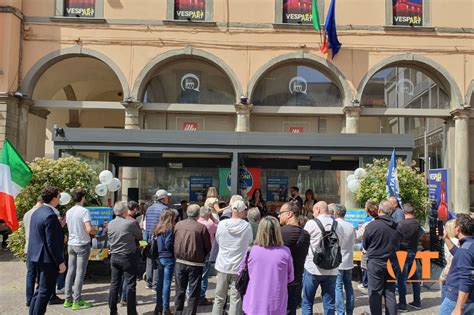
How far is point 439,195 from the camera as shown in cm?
977

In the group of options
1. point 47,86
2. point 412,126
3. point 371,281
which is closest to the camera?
point 371,281

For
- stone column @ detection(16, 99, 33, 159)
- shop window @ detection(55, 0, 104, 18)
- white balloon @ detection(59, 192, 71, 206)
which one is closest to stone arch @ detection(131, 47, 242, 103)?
shop window @ detection(55, 0, 104, 18)

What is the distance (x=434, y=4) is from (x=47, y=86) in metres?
15.5

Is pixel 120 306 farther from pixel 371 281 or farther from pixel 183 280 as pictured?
pixel 371 281

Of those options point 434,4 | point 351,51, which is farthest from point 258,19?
point 434,4

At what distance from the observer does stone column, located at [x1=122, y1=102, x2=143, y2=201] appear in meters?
14.4

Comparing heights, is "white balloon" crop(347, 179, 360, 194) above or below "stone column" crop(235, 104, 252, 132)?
below

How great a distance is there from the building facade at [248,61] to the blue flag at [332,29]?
479mm

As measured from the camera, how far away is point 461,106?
600 inches

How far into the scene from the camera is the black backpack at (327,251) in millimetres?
5285

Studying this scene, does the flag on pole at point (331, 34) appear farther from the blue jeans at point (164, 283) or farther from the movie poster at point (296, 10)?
the blue jeans at point (164, 283)

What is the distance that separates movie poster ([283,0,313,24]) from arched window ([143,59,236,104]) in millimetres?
3311

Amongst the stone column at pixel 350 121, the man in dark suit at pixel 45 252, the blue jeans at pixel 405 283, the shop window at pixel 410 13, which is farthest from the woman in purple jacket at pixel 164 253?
the shop window at pixel 410 13

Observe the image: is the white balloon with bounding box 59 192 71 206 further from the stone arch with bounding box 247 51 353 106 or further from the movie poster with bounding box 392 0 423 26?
the movie poster with bounding box 392 0 423 26
